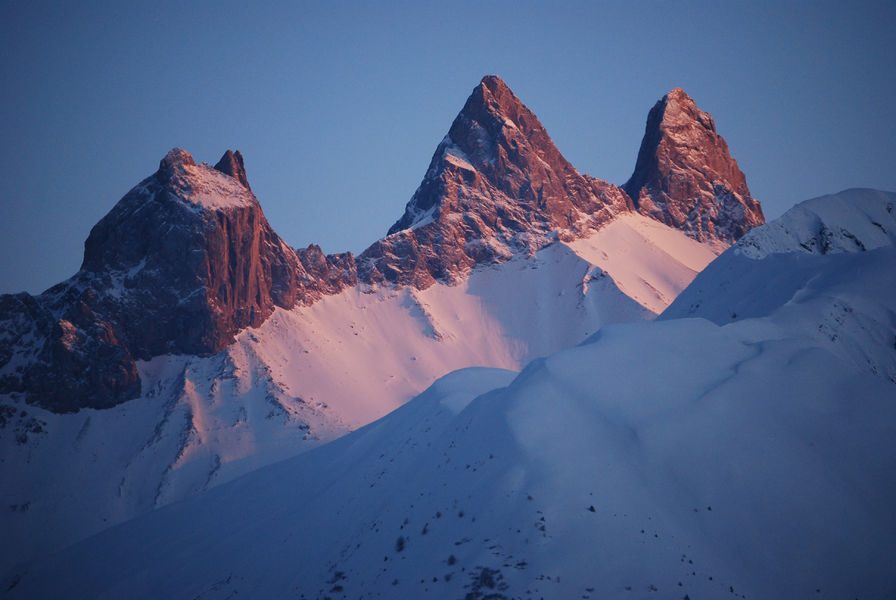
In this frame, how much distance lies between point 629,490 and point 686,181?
156 metres

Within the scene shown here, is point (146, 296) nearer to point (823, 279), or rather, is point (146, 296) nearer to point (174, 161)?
point (174, 161)

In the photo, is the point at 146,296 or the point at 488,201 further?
the point at 488,201

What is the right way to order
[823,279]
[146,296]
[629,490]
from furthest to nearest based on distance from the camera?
1. [146,296]
2. [823,279]
3. [629,490]

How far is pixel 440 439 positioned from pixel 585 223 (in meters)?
121

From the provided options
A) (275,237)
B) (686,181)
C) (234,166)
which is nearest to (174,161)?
(234,166)

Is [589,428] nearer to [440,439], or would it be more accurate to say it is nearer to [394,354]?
[440,439]

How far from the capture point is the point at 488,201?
488 ft

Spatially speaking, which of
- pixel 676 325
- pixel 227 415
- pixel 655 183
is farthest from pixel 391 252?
pixel 676 325

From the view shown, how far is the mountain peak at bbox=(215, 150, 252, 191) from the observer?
4742 inches

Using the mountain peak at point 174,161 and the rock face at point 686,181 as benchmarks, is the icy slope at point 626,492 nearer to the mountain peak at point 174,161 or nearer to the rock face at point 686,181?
the mountain peak at point 174,161

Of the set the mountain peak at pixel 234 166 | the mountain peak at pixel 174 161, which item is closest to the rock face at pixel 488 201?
the mountain peak at pixel 234 166

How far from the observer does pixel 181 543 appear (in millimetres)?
46312

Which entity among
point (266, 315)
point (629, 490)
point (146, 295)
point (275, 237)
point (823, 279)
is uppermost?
point (275, 237)

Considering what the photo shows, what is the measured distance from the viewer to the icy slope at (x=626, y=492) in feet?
74.9
